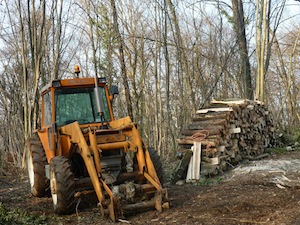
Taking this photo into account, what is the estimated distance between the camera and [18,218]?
5582 mm

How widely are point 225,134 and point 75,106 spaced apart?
4187 mm

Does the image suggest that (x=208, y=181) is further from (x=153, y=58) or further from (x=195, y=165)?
(x=153, y=58)

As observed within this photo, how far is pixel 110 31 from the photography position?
17.8 m

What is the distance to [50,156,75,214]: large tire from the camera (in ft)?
18.6

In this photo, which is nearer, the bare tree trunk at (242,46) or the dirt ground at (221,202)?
the dirt ground at (221,202)

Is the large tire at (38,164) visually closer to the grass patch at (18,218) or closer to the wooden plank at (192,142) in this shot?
the grass patch at (18,218)

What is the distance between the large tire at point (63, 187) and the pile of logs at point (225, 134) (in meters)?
3.71

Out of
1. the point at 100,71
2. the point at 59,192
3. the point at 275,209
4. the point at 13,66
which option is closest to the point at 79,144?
the point at 59,192

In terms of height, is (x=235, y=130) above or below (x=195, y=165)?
above

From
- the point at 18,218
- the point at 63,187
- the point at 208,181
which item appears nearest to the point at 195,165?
the point at 208,181

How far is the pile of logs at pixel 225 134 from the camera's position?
910cm

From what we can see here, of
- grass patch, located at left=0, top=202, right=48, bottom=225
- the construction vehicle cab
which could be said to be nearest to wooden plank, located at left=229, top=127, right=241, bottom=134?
the construction vehicle cab

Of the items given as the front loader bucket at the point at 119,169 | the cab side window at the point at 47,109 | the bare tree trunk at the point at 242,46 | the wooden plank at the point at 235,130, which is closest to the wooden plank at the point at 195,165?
the wooden plank at the point at 235,130

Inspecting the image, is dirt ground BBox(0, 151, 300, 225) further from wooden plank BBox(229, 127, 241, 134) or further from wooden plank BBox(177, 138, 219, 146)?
wooden plank BBox(229, 127, 241, 134)
